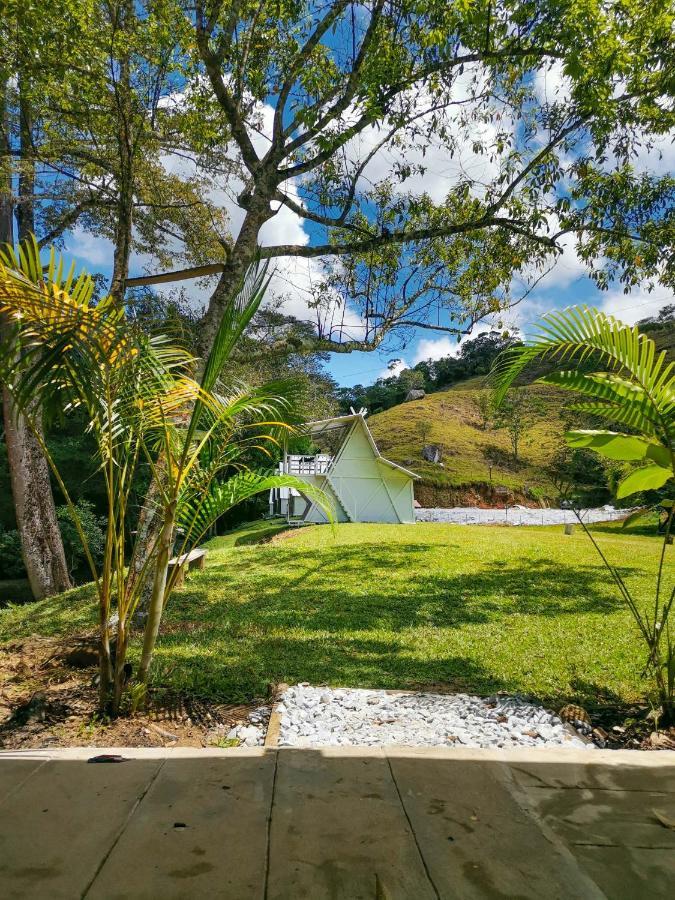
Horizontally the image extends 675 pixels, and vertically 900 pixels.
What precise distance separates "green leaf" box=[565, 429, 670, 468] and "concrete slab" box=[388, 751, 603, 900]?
196cm

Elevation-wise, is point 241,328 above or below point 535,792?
above

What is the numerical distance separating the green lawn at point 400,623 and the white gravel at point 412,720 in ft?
Answer: 0.92

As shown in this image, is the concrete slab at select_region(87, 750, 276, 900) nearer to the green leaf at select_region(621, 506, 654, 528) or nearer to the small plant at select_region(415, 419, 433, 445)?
the green leaf at select_region(621, 506, 654, 528)

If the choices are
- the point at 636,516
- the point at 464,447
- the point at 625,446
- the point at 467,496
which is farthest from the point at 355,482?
the point at 464,447

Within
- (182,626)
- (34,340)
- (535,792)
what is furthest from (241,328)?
(182,626)

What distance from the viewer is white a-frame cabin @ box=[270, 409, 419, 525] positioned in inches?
808

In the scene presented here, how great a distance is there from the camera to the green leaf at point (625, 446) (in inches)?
124

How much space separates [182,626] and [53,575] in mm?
5371

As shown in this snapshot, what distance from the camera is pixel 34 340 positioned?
8.97ft

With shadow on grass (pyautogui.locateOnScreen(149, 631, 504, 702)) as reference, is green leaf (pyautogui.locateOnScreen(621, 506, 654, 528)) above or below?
above

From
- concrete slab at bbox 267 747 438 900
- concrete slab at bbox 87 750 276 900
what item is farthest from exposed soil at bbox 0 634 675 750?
concrete slab at bbox 267 747 438 900

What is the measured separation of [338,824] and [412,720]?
5.35 feet

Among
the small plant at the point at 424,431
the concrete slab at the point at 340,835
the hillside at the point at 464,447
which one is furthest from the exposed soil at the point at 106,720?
the small plant at the point at 424,431

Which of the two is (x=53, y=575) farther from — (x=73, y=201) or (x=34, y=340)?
(x=34, y=340)
